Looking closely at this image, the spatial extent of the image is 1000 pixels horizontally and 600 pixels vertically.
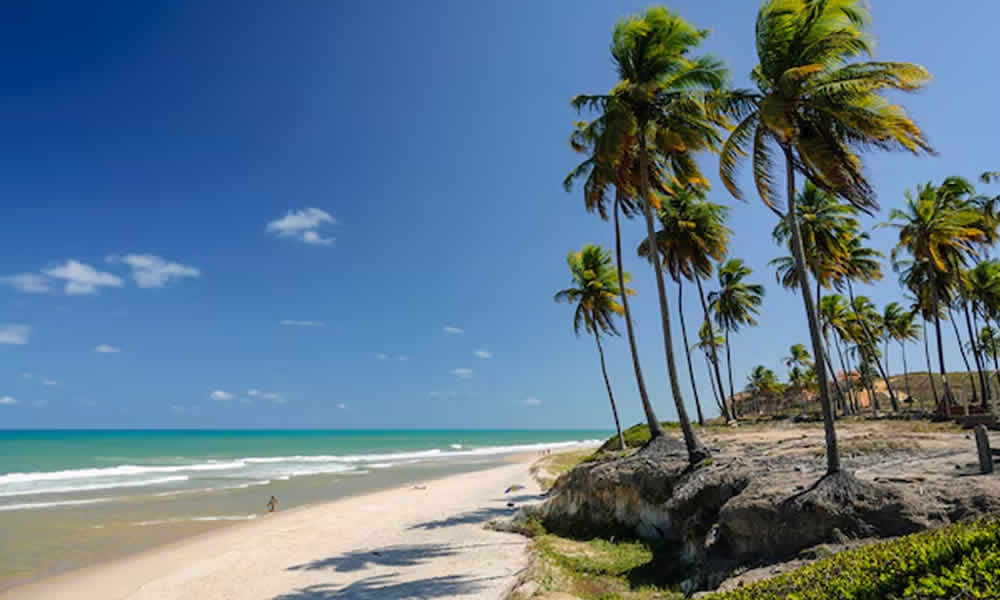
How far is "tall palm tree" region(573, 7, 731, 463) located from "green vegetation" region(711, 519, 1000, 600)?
839 centimetres

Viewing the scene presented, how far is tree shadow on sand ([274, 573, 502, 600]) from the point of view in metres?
10.8

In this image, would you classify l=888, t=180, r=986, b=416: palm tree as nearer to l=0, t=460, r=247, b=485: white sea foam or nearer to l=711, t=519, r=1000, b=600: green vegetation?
l=711, t=519, r=1000, b=600: green vegetation

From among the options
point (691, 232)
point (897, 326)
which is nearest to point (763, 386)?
point (897, 326)

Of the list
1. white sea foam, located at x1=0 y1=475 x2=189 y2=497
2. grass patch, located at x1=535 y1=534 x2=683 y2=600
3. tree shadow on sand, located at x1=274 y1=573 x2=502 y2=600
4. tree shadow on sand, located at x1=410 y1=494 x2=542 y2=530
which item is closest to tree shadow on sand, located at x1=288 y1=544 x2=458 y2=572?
tree shadow on sand, located at x1=274 y1=573 x2=502 y2=600

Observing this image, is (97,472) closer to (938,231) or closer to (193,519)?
(193,519)

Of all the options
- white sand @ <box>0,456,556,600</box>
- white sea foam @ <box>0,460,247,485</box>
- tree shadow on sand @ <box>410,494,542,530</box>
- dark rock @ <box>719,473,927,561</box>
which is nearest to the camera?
dark rock @ <box>719,473,927,561</box>

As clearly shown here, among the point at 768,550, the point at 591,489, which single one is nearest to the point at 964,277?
the point at 591,489

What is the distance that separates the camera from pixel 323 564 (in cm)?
1387

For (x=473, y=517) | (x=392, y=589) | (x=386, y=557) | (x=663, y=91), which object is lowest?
(x=473, y=517)

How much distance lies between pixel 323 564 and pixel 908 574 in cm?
1359

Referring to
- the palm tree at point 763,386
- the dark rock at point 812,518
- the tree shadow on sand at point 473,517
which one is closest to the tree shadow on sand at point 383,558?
the tree shadow on sand at point 473,517

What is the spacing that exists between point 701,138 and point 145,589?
18.3 metres

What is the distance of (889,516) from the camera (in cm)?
741

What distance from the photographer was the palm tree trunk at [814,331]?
8.71 metres
